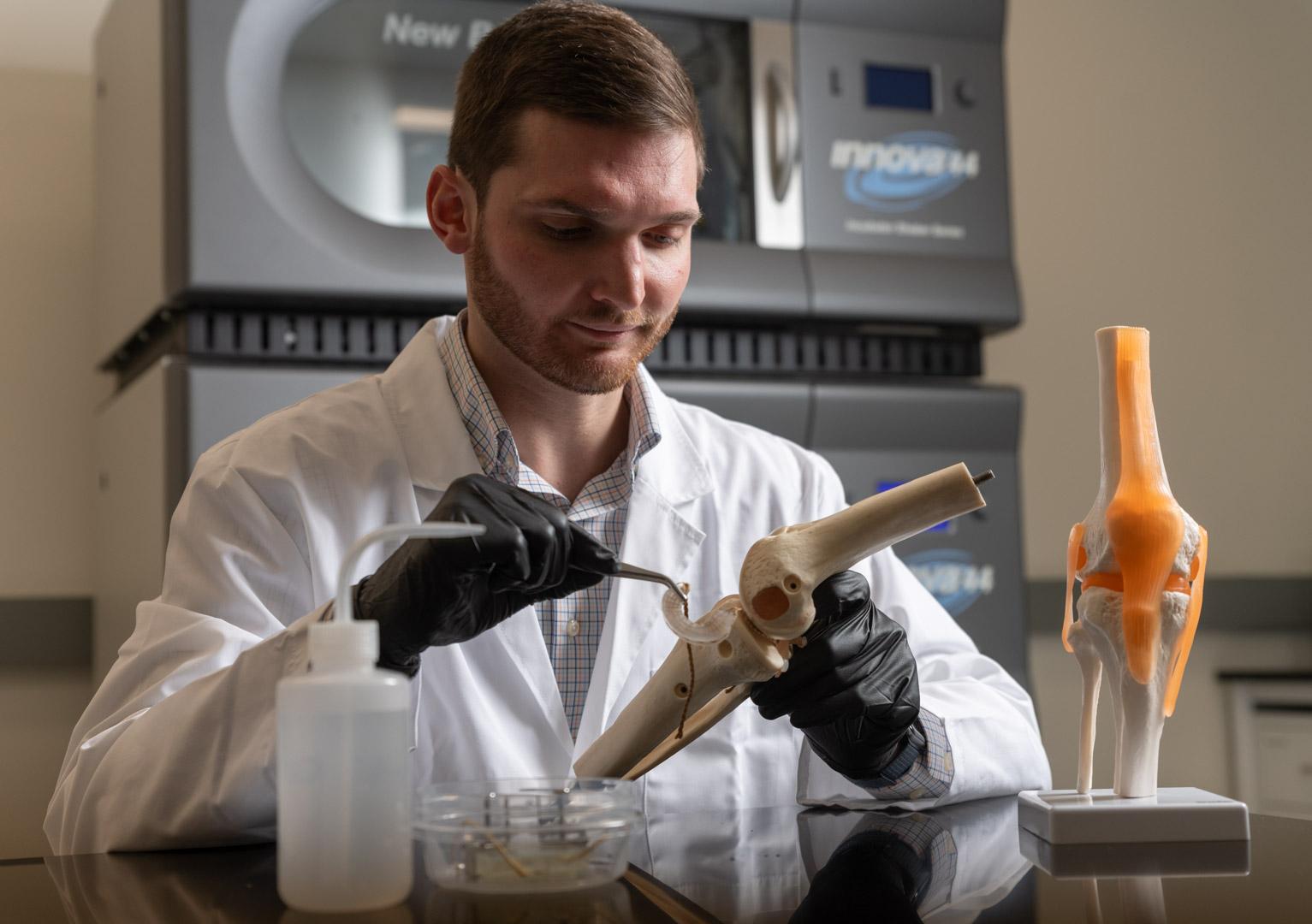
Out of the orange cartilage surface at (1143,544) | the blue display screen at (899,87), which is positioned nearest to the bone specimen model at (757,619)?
the orange cartilage surface at (1143,544)

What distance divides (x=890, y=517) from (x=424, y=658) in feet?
1.72

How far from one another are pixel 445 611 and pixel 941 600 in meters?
0.95

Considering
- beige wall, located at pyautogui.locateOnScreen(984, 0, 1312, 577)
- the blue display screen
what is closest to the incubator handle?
the blue display screen

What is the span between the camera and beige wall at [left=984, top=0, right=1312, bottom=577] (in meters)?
2.26

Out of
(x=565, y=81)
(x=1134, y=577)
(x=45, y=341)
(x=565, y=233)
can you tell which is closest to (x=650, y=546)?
(x=565, y=233)

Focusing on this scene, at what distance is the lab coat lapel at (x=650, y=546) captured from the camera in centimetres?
124

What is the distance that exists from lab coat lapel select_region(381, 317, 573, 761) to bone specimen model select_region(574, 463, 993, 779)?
0.85ft

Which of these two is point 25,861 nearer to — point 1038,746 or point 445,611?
point 445,611

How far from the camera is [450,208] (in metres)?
1.39

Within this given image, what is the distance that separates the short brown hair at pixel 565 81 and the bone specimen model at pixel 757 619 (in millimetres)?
495

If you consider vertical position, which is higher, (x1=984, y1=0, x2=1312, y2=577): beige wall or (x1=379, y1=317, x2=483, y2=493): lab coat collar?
(x1=984, y1=0, x2=1312, y2=577): beige wall

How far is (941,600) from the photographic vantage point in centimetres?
171

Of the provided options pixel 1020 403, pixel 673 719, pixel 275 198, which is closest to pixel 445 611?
pixel 673 719

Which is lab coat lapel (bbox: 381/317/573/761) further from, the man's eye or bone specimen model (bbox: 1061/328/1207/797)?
bone specimen model (bbox: 1061/328/1207/797)
